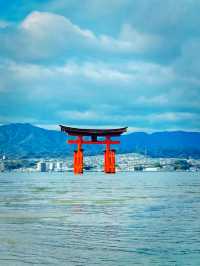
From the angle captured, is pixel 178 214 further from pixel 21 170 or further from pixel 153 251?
pixel 21 170

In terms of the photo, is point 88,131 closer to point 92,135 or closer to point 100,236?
point 92,135

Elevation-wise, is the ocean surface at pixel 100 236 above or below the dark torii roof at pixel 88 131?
below

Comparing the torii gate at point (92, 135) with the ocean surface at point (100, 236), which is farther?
the torii gate at point (92, 135)

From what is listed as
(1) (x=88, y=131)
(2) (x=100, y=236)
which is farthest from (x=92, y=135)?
(2) (x=100, y=236)

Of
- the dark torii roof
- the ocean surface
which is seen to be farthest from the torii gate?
the ocean surface

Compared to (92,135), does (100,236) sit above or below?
below

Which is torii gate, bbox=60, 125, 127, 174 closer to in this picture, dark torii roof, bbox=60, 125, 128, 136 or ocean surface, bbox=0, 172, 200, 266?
dark torii roof, bbox=60, 125, 128, 136

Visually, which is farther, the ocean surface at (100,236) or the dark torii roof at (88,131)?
the dark torii roof at (88,131)

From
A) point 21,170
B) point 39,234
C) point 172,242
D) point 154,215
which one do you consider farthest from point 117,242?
point 21,170

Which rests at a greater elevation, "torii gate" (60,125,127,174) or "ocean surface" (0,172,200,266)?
"torii gate" (60,125,127,174)

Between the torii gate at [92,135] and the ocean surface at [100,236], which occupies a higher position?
the torii gate at [92,135]

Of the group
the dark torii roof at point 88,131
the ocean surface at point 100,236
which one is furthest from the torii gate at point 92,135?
the ocean surface at point 100,236

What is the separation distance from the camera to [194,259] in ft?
41.0

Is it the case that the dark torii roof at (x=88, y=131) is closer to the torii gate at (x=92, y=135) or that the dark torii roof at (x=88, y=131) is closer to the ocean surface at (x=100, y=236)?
the torii gate at (x=92, y=135)
